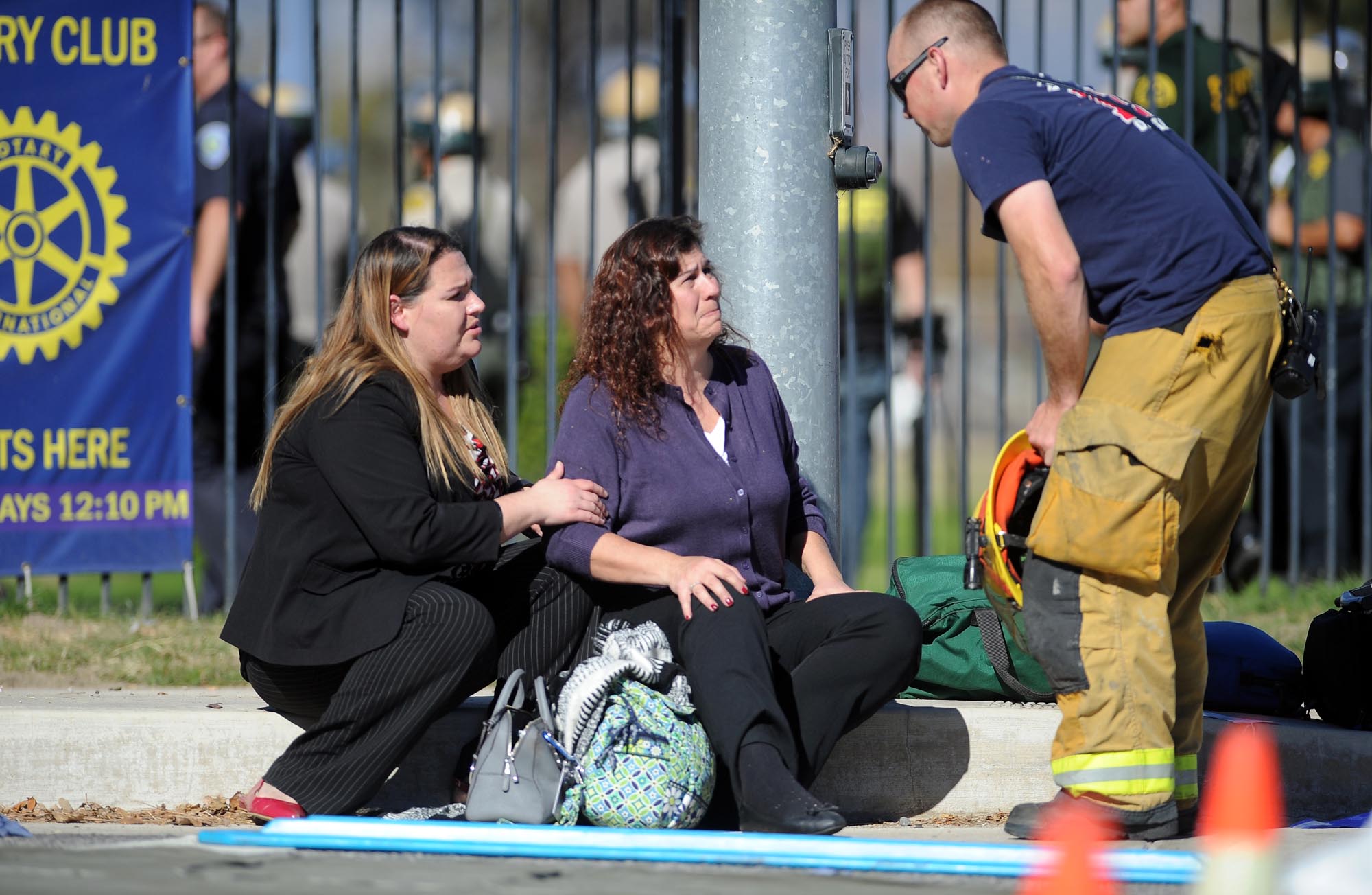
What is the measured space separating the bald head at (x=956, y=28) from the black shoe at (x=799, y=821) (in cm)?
156

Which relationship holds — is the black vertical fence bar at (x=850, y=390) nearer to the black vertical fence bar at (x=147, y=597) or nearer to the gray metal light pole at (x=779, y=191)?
the gray metal light pole at (x=779, y=191)

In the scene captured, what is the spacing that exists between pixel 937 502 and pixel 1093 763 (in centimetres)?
832

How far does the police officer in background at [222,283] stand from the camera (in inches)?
225

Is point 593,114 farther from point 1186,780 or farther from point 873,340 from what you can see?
point 1186,780

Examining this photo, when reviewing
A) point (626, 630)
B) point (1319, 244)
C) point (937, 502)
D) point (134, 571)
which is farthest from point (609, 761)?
point (937, 502)

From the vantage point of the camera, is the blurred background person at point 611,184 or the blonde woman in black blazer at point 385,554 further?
the blurred background person at point 611,184

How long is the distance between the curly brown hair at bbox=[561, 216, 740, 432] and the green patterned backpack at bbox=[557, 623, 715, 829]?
0.64 metres

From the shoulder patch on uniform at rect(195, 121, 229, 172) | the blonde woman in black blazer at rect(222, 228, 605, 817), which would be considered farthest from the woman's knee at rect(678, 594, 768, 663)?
the shoulder patch on uniform at rect(195, 121, 229, 172)

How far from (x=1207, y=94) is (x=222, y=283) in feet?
12.9

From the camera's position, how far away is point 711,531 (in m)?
3.48

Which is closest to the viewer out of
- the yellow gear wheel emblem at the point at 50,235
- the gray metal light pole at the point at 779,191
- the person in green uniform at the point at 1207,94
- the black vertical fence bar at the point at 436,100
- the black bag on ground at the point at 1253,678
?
the black bag on ground at the point at 1253,678

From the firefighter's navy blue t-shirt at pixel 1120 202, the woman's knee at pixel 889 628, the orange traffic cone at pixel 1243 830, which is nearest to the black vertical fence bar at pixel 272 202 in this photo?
the woman's knee at pixel 889 628

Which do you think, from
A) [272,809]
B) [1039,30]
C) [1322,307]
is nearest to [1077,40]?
[1039,30]

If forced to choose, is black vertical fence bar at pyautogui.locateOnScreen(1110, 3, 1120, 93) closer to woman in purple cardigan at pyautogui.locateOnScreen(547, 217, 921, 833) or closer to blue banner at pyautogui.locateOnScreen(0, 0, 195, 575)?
woman in purple cardigan at pyautogui.locateOnScreen(547, 217, 921, 833)
